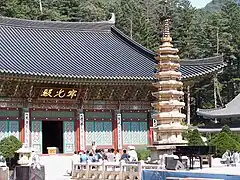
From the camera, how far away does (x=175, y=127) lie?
20.4m

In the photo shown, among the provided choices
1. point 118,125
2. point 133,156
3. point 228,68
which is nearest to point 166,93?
point 133,156

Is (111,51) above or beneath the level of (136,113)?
above

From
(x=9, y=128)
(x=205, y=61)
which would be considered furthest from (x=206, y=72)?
(x=9, y=128)

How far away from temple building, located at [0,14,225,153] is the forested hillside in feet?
110

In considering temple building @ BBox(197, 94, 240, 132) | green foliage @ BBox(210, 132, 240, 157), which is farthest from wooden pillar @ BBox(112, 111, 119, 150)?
temple building @ BBox(197, 94, 240, 132)

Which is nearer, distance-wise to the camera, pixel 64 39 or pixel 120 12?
pixel 64 39

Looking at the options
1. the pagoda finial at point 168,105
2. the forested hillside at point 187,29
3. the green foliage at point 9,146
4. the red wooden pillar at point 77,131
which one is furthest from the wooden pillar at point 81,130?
the forested hillside at point 187,29

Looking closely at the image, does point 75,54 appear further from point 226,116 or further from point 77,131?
→ point 226,116

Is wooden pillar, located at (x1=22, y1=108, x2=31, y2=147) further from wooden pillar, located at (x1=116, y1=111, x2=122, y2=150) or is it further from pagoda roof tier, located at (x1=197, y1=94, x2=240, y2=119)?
pagoda roof tier, located at (x1=197, y1=94, x2=240, y2=119)

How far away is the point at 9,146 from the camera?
926 inches

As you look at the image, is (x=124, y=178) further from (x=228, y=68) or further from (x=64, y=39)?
(x=228, y=68)

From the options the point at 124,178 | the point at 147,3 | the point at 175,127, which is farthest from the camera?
the point at 147,3

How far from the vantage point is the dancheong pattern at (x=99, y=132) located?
27562 mm

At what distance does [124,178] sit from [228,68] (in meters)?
55.8
